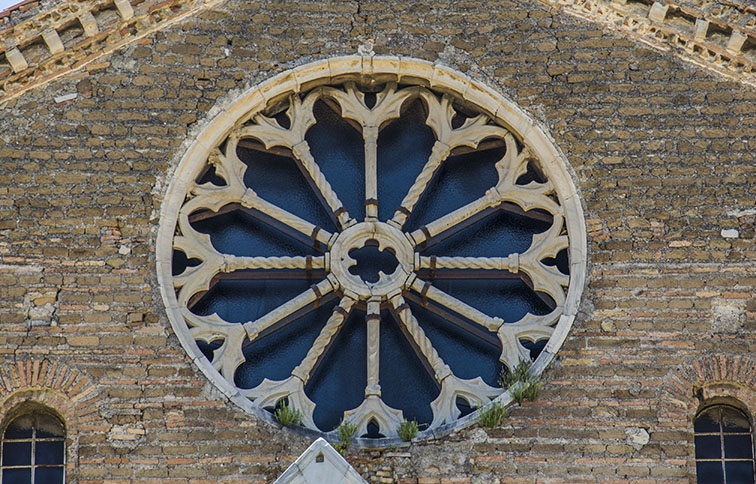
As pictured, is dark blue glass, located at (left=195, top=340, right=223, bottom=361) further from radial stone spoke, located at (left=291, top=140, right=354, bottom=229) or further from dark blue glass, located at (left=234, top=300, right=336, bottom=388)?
radial stone spoke, located at (left=291, top=140, right=354, bottom=229)

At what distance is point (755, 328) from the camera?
15602 mm

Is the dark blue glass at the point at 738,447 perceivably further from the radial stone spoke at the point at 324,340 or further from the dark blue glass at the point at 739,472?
the radial stone spoke at the point at 324,340

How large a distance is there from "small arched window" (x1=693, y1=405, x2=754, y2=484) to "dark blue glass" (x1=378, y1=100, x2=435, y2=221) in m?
3.20

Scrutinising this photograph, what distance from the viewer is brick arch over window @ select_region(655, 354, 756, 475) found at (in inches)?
603

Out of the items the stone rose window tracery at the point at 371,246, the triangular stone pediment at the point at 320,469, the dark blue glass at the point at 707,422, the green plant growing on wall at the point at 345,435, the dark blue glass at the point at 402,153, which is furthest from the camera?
the dark blue glass at the point at 402,153

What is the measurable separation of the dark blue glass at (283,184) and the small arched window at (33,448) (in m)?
2.70

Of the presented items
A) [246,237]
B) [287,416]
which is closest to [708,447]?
[287,416]

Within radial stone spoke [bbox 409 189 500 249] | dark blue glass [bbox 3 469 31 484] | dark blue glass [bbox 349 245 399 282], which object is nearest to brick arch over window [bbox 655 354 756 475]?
radial stone spoke [bbox 409 189 500 249]

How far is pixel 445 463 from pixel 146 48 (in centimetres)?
442

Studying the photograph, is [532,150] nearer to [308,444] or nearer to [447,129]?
[447,129]

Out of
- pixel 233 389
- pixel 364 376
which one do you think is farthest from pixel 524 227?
pixel 233 389

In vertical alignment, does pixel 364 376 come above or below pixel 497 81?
below

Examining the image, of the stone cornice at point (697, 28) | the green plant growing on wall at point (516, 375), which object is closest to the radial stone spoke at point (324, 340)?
the green plant growing on wall at point (516, 375)

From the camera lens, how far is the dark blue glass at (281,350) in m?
15.9
